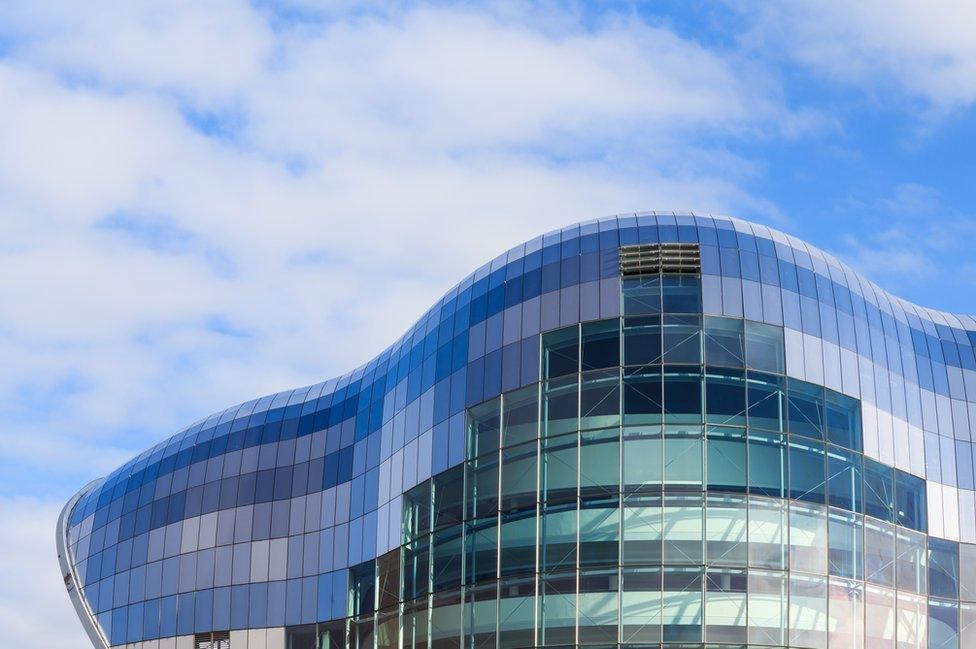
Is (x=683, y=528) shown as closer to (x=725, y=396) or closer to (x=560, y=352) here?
(x=725, y=396)

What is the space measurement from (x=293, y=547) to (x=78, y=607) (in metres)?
18.2

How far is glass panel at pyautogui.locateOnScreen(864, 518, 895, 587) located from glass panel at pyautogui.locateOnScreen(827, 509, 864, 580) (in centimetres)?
41

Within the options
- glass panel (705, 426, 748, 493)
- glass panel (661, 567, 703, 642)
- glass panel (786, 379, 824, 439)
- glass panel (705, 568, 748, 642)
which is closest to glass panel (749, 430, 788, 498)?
glass panel (705, 426, 748, 493)

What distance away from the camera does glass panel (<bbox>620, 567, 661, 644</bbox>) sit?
52.5m

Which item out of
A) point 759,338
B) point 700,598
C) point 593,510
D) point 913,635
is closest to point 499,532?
point 593,510

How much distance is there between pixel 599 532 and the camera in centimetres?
5369

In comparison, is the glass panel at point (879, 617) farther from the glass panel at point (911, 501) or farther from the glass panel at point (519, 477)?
the glass panel at point (519, 477)

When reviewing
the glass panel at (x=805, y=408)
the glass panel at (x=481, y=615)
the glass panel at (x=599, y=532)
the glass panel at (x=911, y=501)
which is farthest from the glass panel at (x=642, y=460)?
the glass panel at (x=911, y=501)

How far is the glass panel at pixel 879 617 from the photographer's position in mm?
54969

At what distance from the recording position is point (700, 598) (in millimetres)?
52531

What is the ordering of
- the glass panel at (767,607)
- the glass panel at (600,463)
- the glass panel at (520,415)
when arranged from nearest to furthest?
1. the glass panel at (767,607)
2. the glass panel at (600,463)
3. the glass panel at (520,415)

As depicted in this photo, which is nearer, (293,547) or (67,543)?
(293,547)

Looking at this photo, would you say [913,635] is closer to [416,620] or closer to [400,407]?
[416,620]

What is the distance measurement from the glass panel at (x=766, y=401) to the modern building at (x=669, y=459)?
0.10m
